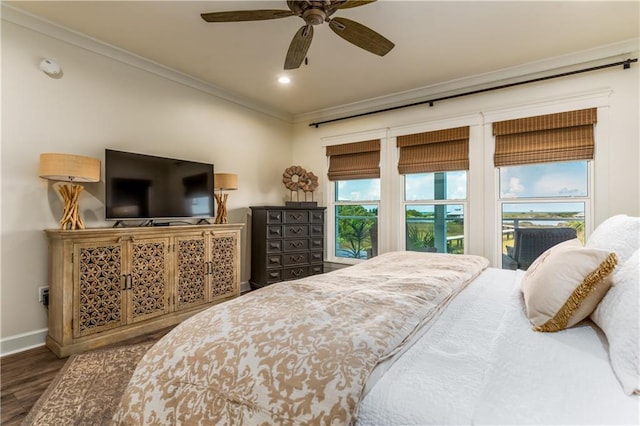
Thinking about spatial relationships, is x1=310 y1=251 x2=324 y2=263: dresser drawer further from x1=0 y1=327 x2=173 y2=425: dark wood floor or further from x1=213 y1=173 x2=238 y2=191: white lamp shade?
x1=0 y1=327 x2=173 y2=425: dark wood floor

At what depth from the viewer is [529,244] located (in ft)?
11.0

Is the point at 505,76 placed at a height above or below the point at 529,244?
above

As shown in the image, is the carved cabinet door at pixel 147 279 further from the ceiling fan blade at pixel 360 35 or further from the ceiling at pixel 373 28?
the ceiling fan blade at pixel 360 35

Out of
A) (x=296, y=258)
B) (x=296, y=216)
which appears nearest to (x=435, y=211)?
(x=296, y=216)

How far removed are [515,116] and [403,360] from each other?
342cm

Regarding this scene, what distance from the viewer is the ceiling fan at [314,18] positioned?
1815 millimetres

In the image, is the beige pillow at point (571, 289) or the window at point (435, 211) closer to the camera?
the beige pillow at point (571, 289)

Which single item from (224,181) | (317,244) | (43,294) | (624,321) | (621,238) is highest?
(224,181)

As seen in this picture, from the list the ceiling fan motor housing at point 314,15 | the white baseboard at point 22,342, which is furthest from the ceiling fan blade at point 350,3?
the white baseboard at point 22,342

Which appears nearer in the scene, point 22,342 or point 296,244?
point 22,342

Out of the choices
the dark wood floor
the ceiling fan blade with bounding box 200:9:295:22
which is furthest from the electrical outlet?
the ceiling fan blade with bounding box 200:9:295:22

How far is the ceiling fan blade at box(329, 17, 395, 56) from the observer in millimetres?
1959

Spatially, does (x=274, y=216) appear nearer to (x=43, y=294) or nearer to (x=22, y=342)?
(x=43, y=294)

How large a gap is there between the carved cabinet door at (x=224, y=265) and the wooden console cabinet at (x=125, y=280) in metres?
0.01
